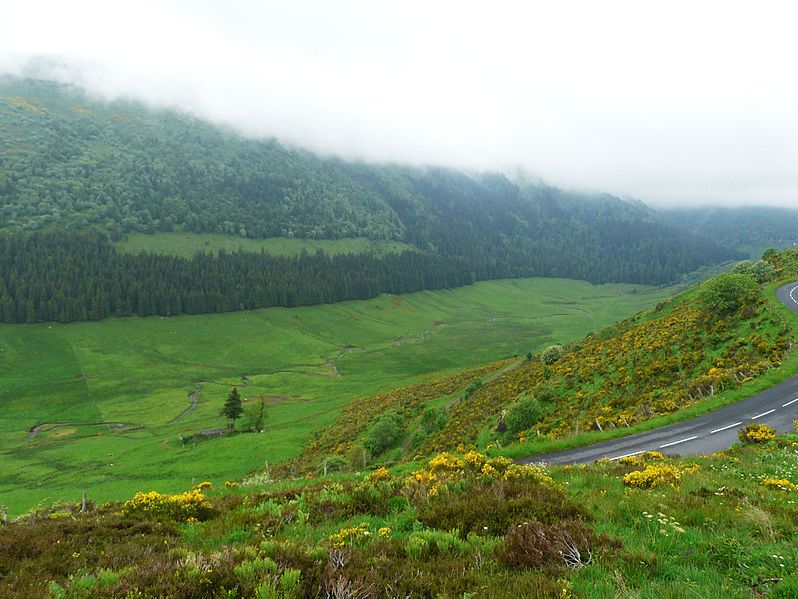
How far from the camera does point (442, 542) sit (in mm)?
7582

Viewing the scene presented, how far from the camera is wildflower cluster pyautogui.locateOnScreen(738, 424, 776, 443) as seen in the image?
20.2 metres

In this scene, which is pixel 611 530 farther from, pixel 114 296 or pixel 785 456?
pixel 114 296

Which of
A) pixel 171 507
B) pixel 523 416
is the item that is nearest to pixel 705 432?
pixel 523 416

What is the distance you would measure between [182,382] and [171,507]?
123m

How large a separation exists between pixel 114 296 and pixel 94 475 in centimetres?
12857

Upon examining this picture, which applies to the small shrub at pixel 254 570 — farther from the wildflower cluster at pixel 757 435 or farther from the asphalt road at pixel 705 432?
the wildflower cluster at pixel 757 435

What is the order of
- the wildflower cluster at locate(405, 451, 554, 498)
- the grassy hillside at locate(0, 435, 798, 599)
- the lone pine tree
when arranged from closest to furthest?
1. the grassy hillside at locate(0, 435, 798, 599)
2. the wildflower cluster at locate(405, 451, 554, 498)
3. the lone pine tree

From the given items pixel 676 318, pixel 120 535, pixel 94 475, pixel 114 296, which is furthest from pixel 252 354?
pixel 120 535

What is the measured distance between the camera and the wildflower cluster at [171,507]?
1143 cm

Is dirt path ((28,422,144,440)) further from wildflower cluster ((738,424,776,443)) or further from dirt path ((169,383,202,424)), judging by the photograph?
wildflower cluster ((738,424,776,443))

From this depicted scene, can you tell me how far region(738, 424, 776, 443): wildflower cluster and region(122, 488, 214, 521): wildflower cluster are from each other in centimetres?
2389

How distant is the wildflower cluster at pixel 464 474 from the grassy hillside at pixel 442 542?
7cm

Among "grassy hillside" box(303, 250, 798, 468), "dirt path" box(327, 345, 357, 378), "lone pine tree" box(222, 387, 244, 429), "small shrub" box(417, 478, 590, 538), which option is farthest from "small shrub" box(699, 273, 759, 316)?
"dirt path" box(327, 345, 357, 378)

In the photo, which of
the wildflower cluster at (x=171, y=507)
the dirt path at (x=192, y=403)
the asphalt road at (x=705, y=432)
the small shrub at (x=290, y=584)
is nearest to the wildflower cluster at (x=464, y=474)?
the small shrub at (x=290, y=584)
